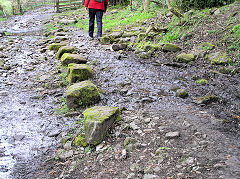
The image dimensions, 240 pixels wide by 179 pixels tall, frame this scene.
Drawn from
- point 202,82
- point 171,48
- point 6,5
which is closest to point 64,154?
point 202,82

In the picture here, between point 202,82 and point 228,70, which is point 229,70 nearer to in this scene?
point 228,70

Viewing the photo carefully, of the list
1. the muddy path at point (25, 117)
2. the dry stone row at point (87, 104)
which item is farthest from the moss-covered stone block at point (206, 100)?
the muddy path at point (25, 117)

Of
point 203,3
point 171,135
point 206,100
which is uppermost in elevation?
point 203,3

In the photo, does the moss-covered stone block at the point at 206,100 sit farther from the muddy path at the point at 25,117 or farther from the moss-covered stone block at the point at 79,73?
the moss-covered stone block at the point at 79,73

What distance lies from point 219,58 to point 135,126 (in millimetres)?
2916

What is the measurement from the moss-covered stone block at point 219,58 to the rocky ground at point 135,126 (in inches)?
7.1

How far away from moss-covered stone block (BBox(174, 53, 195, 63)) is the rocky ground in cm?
18

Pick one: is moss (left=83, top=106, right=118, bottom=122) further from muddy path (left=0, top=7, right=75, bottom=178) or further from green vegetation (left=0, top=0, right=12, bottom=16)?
green vegetation (left=0, top=0, right=12, bottom=16)

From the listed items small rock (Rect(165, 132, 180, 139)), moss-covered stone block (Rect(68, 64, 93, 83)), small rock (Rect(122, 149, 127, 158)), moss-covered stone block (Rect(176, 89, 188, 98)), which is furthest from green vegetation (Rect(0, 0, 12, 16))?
small rock (Rect(165, 132, 180, 139))

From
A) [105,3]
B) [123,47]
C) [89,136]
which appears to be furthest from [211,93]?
[105,3]

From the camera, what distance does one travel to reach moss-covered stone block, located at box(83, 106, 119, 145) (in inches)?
110

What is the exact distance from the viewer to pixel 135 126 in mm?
2982

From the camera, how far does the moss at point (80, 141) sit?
2924 millimetres

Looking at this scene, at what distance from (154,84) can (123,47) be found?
2689 millimetres
